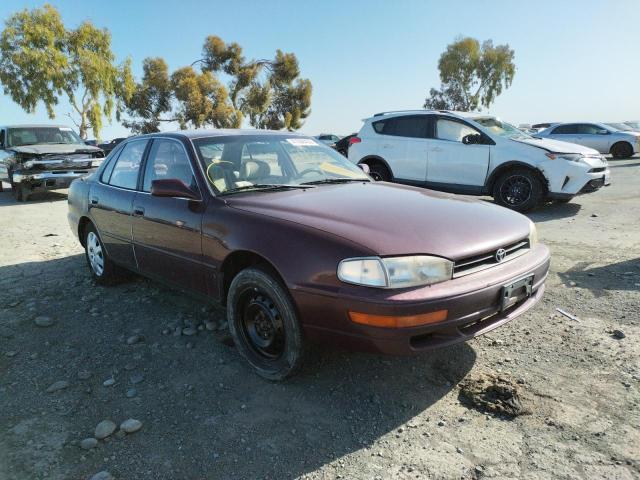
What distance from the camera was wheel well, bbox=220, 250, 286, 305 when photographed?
297 centimetres

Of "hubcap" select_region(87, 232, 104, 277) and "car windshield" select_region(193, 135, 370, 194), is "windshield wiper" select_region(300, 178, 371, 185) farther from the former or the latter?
"hubcap" select_region(87, 232, 104, 277)

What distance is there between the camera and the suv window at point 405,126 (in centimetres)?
902

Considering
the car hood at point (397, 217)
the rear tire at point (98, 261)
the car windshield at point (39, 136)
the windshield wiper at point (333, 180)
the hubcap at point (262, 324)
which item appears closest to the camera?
the car hood at point (397, 217)

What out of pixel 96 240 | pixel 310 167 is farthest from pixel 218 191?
pixel 96 240

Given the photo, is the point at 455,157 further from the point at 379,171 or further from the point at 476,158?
the point at 379,171

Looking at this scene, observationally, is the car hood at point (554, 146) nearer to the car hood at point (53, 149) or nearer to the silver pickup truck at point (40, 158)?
the silver pickup truck at point (40, 158)

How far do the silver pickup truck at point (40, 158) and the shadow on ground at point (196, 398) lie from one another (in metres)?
7.97

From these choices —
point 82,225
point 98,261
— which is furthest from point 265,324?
point 82,225

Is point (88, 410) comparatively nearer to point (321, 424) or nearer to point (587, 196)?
point (321, 424)

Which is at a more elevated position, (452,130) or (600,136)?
(452,130)

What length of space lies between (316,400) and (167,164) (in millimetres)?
2225

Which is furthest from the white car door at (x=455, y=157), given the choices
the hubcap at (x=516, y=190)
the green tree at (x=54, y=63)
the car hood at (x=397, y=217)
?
the green tree at (x=54, y=63)

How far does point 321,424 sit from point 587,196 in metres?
9.28

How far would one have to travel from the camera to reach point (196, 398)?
2.89 m
